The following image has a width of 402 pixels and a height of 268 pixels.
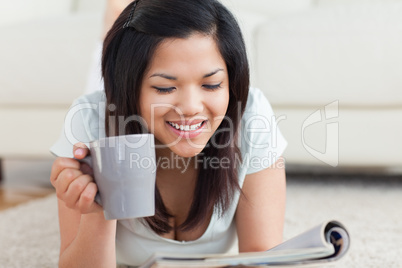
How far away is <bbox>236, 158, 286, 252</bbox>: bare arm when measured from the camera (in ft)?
3.54

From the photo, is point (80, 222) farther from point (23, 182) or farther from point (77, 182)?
point (23, 182)

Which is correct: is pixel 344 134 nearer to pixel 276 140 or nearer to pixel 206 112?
pixel 276 140

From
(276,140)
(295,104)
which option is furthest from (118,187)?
(295,104)

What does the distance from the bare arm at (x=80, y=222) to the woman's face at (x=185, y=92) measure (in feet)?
0.60

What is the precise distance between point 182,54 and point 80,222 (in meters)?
0.35

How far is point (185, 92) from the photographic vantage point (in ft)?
2.95

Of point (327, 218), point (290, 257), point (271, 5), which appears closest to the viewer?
point (290, 257)

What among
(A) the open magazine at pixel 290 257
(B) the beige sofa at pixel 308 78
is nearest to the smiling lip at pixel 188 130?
(A) the open magazine at pixel 290 257

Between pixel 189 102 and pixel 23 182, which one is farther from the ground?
pixel 189 102

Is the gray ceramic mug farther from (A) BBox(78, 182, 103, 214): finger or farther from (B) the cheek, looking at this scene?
(B) the cheek

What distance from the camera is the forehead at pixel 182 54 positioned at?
891 mm

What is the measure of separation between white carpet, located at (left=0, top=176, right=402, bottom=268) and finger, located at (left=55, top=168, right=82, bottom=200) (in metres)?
0.47

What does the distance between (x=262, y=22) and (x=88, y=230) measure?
1351 millimetres

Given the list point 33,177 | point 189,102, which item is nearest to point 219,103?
point 189,102
